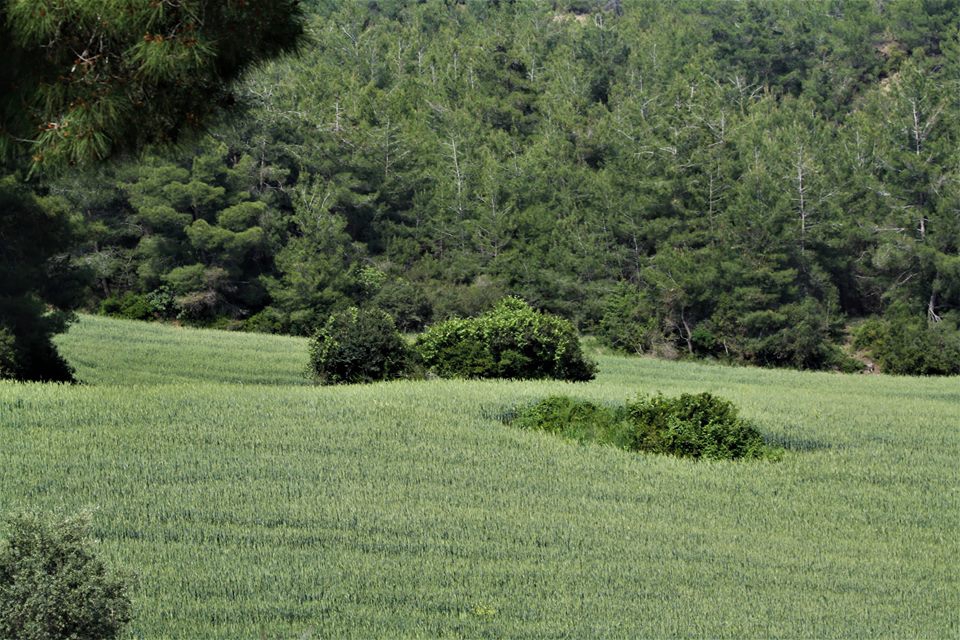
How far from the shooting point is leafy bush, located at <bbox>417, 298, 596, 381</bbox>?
79.1ft

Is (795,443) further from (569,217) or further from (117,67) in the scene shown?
(569,217)

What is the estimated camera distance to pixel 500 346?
2436 cm

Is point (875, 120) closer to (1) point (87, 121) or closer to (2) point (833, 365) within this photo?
(2) point (833, 365)

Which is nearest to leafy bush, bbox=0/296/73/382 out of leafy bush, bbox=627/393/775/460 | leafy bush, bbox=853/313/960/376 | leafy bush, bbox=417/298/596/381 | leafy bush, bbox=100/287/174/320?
leafy bush, bbox=417/298/596/381

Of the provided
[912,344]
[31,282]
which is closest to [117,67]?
[31,282]

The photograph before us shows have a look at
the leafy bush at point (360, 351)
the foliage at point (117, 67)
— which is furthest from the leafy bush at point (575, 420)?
the foliage at point (117, 67)

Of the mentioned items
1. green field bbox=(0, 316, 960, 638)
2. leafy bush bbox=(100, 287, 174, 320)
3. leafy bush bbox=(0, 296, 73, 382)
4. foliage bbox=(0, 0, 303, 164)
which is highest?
foliage bbox=(0, 0, 303, 164)

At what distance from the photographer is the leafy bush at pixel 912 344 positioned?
157ft

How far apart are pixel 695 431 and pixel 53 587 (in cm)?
1121

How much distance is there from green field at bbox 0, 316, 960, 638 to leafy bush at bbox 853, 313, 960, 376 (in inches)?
1146

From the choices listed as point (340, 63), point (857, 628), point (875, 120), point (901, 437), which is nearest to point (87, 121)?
point (857, 628)

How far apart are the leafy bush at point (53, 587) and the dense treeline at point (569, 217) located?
121 feet

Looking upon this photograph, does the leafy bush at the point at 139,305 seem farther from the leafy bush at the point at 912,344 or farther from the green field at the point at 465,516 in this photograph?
the green field at the point at 465,516

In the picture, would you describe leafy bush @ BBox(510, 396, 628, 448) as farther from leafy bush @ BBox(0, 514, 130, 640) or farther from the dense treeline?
Answer: the dense treeline
